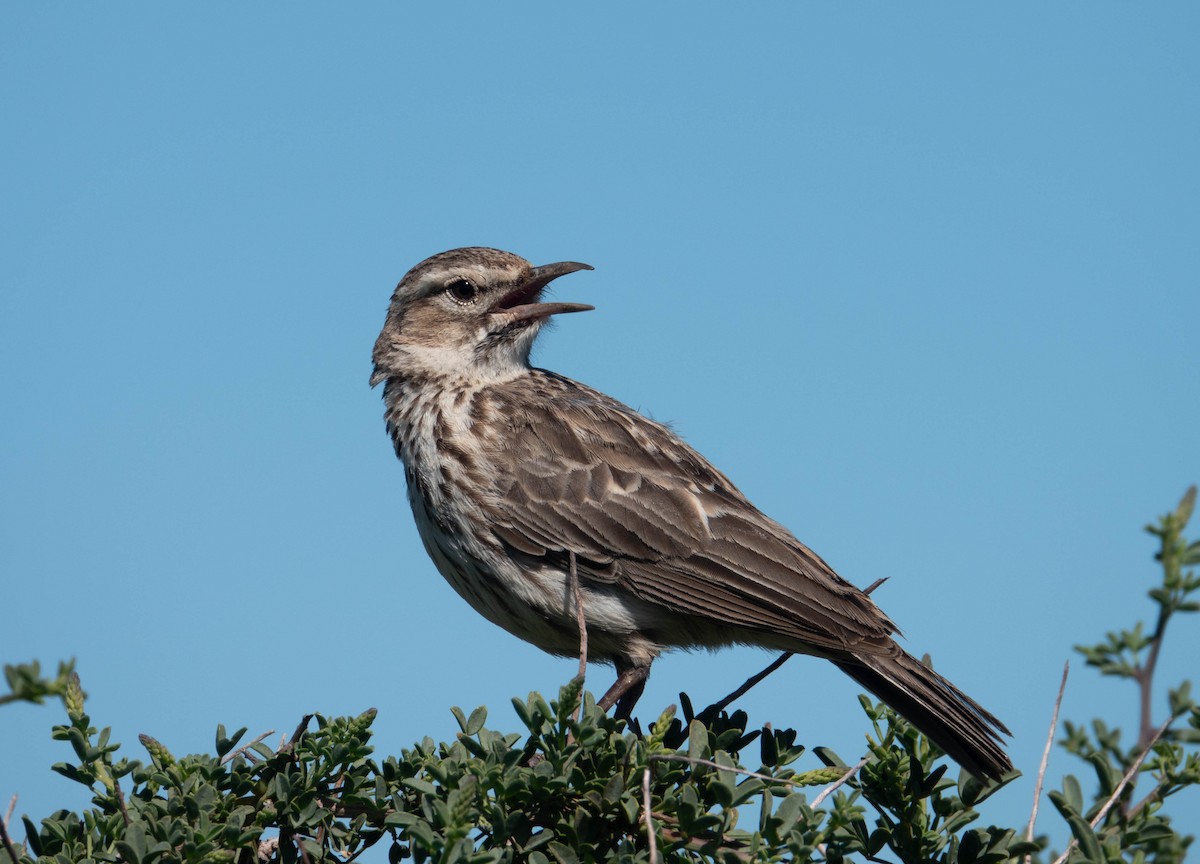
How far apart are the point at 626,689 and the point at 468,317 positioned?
271 centimetres

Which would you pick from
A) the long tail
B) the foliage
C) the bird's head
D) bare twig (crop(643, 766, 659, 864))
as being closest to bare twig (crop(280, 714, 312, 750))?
the foliage

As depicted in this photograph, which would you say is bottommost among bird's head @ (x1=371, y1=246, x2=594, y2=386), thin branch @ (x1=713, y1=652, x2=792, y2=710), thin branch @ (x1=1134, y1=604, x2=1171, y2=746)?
thin branch @ (x1=1134, y1=604, x2=1171, y2=746)

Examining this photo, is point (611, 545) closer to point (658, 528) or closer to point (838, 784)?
point (658, 528)

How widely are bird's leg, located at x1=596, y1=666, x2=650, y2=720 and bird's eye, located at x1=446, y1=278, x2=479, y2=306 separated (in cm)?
267

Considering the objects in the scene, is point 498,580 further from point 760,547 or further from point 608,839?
point 608,839

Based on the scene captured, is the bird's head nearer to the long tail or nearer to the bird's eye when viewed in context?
the bird's eye

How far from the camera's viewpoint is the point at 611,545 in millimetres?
6184

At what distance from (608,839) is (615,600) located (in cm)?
227

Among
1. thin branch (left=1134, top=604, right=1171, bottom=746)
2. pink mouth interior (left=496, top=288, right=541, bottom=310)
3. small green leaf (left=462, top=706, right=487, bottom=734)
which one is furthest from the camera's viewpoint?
pink mouth interior (left=496, top=288, right=541, bottom=310)

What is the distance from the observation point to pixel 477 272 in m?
7.56

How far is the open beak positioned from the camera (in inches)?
286

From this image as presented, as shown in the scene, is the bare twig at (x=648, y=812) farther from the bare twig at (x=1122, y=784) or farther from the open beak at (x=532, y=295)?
the open beak at (x=532, y=295)

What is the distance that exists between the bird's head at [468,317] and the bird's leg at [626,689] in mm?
2163

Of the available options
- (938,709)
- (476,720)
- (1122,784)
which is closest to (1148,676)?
(1122,784)
